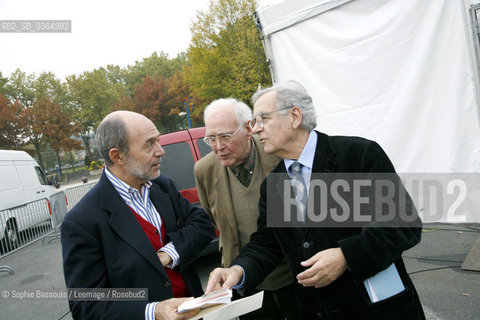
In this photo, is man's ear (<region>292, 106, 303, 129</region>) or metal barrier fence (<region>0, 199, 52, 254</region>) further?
metal barrier fence (<region>0, 199, 52, 254</region>)

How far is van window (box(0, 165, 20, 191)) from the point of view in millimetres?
8117

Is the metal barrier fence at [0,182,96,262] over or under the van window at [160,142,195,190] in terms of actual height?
under

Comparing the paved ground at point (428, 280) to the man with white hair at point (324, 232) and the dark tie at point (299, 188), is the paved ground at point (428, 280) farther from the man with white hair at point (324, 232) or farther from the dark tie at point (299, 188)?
the dark tie at point (299, 188)

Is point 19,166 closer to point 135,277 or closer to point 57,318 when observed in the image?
point 57,318

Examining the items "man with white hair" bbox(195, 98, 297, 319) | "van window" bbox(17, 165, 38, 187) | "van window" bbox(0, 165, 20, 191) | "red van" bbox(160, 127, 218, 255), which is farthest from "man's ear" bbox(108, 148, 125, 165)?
"van window" bbox(17, 165, 38, 187)

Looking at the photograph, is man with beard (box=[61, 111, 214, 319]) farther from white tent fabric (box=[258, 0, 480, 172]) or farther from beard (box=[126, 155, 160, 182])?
white tent fabric (box=[258, 0, 480, 172])

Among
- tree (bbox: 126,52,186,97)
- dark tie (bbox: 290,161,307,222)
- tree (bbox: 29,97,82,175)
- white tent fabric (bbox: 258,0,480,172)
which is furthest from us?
tree (bbox: 126,52,186,97)

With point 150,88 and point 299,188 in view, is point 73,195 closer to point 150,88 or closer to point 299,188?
point 299,188

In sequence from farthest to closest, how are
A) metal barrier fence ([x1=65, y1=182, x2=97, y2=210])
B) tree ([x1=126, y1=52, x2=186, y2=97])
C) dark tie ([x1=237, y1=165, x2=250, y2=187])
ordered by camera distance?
tree ([x1=126, y1=52, x2=186, y2=97])
metal barrier fence ([x1=65, y1=182, x2=97, y2=210])
dark tie ([x1=237, y1=165, x2=250, y2=187])

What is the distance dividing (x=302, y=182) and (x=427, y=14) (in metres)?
3.00

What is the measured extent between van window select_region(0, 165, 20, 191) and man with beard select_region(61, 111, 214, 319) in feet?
27.0

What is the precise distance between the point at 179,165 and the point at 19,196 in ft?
22.0

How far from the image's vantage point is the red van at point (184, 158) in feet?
14.5

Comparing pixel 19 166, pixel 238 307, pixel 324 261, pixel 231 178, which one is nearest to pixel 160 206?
pixel 231 178
